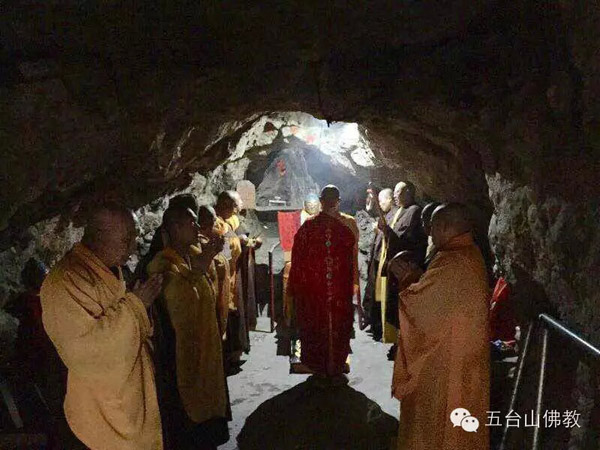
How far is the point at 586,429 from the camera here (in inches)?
99.0

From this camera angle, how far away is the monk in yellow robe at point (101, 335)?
→ 7.37 ft

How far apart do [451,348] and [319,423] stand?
6.47 feet

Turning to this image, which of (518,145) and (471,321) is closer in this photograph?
(471,321)

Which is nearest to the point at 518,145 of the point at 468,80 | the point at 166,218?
the point at 468,80

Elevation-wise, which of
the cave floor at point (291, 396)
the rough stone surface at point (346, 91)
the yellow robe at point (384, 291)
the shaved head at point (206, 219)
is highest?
the rough stone surface at point (346, 91)

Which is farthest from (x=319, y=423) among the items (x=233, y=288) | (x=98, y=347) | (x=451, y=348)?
(x=98, y=347)

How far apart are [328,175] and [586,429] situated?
8630 mm

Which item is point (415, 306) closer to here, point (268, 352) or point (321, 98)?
point (321, 98)

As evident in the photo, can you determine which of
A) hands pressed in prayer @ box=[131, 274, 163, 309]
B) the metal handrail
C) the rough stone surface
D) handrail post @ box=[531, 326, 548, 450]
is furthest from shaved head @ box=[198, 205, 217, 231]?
handrail post @ box=[531, 326, 548, 450]

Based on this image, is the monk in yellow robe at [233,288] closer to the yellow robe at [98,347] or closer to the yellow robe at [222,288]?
the yellow robe at [222,288]

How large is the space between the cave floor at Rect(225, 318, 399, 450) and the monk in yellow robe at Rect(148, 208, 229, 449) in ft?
2.30

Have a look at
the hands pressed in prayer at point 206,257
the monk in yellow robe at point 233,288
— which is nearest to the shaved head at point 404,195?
the monk in yellow robe at point 233,288

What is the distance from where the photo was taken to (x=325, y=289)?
5.23m

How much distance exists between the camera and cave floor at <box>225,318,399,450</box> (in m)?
4.41
